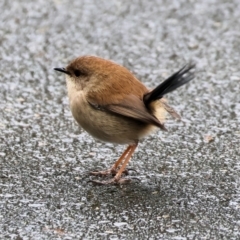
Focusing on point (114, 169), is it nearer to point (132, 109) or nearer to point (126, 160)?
point (126, 160)

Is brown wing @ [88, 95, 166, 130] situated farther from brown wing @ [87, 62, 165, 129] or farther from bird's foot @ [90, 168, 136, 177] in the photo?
bird's foot @ [90, 168, 136, 177]

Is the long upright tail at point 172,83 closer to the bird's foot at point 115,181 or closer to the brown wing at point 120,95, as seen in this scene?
the brown wing at point 120,95

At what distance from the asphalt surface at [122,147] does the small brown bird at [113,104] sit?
0.35 meters

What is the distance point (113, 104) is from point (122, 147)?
0.81 metres

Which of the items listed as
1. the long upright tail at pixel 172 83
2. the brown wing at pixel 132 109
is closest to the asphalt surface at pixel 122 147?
the brown wing at pixel 132 109

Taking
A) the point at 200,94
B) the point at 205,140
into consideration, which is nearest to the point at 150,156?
the point at 205,140

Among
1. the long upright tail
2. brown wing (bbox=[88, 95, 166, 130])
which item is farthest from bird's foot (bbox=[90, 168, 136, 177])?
the long upright tail

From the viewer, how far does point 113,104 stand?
4.59m

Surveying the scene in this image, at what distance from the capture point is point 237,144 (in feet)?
17.3

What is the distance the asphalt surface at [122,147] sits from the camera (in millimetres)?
4031

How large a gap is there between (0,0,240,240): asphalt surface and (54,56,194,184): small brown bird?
1.14ft

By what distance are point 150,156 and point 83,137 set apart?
0.64 metres

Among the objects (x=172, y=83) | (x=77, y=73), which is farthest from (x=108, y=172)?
(x=172, y=83)

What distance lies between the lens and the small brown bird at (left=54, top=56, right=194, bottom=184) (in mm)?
4543
